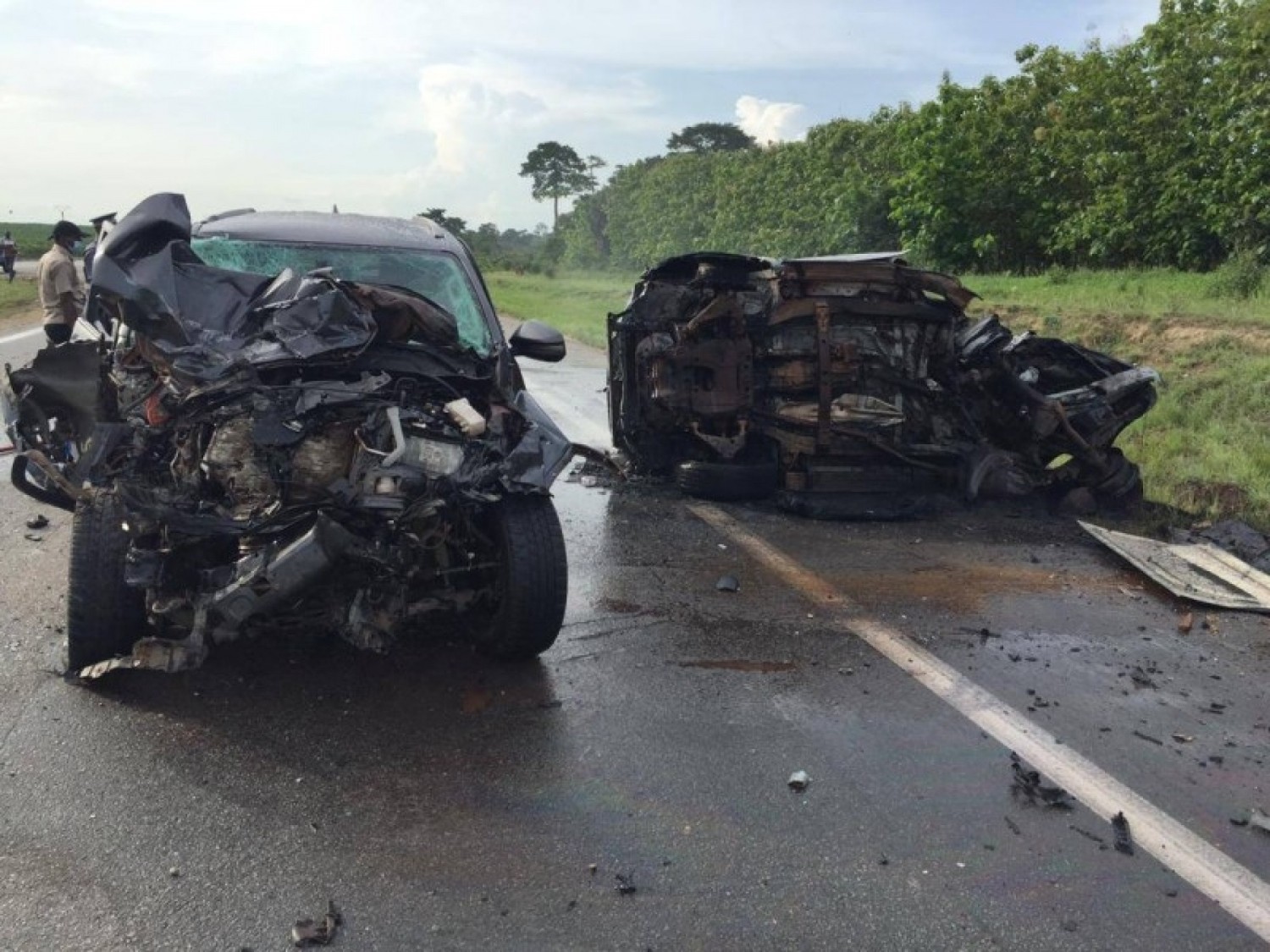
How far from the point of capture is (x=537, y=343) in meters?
5.52

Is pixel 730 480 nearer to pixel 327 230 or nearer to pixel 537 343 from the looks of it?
pixel 537 343

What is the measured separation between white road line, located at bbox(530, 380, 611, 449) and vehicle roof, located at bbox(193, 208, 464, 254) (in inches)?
129

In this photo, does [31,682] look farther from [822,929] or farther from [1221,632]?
[1221,632]

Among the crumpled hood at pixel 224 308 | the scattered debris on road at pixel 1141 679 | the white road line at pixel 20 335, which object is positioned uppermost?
the crumpled hood at pixel 224 308

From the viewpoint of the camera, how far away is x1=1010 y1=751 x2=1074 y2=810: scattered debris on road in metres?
3.51

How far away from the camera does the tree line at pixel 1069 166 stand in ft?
56.1

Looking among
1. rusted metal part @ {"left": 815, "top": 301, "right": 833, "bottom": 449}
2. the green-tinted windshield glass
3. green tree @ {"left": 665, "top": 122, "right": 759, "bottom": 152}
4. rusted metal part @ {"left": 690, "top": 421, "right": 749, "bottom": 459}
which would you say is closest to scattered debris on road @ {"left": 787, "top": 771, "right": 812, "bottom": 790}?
the green-tinted windshield glass

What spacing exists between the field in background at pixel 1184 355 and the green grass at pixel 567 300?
2899 mm

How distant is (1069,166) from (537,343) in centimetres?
1953

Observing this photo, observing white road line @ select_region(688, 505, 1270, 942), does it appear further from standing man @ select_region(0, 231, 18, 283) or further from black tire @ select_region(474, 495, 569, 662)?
standing man @ select_region(0, 231, 18, 283)

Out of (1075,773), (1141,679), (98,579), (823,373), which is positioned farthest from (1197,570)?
(98,579)

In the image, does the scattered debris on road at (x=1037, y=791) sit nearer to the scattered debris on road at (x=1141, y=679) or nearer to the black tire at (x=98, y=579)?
the scattered debris on road at (x=1141, y=679)

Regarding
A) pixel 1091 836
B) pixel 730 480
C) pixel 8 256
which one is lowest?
pixel 1091 836

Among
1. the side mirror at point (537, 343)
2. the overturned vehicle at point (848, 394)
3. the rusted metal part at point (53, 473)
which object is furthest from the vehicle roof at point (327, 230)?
the overturned vehicle at point (848, 394)
